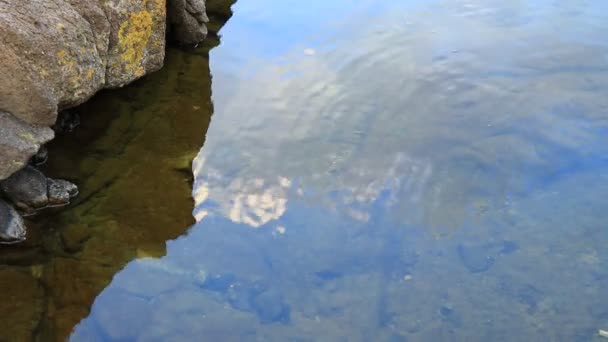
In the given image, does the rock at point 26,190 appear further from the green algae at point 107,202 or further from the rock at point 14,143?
the rock at point 14,143

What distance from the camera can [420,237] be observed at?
4945mm

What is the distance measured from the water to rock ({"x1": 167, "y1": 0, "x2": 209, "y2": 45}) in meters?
0.28

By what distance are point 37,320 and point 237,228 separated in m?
1.56

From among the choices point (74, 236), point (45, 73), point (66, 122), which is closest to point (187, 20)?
point (66, 122)

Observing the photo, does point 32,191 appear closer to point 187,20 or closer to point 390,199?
point 390,199

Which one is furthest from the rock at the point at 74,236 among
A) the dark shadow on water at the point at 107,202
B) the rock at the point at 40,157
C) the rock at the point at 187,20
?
the rock at the point at 187,20

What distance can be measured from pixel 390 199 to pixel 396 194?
0.08 m

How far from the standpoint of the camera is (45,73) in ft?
16.6

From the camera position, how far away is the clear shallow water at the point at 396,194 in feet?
14.4

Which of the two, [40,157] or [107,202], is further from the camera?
[40,157]

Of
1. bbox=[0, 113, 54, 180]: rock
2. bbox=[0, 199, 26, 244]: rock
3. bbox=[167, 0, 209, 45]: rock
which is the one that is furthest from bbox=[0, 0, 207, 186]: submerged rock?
bbox=[167, 0, 209, 45]: rock

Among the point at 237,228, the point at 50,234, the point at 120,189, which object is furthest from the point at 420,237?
the point at 50,234

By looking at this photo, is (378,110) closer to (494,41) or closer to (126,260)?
(494,41)

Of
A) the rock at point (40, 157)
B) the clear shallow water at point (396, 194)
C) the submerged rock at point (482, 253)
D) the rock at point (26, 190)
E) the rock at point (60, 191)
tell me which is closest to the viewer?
the clear shallow water at point (396, 194)
